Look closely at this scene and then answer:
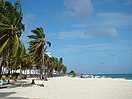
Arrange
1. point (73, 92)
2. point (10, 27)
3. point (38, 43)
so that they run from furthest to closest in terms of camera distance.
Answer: point (38, 43), point (10, 27), point (73, 92)

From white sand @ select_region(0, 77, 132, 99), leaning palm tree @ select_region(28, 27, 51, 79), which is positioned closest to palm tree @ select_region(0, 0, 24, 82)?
white sand @ select_region(0, 77, 132, 99)

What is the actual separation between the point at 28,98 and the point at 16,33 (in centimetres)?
1210

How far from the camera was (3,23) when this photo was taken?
1025 inches

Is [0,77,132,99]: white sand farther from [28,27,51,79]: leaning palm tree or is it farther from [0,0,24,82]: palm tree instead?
[28,27,51,79]: leaning palm tree

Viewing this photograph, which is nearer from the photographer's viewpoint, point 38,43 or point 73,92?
point 73,92

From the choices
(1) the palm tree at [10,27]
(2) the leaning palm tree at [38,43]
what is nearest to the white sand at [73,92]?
(1) the palm tree at [10,27]

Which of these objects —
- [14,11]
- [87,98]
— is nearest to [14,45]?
[14,11]

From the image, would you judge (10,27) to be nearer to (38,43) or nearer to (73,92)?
(73,92)

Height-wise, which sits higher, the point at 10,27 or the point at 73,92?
the point at 10,27

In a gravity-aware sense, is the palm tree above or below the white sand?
above

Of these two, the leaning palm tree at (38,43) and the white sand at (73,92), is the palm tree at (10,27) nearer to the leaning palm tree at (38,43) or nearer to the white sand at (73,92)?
the white sand at (73,92)

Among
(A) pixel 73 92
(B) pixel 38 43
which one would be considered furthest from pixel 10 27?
(B) pixel 38 43

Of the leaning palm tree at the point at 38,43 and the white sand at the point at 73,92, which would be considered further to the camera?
the leaning palm tree at the point at 38,43

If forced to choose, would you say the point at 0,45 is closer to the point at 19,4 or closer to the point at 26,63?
the point at 19,4
